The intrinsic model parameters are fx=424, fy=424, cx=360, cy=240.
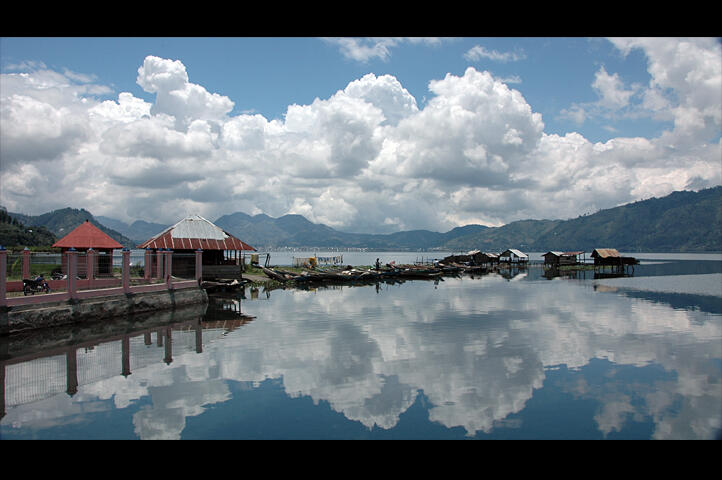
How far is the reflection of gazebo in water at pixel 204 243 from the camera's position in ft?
123

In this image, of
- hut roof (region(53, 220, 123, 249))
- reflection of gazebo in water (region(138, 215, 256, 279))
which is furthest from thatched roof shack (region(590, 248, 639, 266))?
hut roof (region(53, 220, 123, 249))

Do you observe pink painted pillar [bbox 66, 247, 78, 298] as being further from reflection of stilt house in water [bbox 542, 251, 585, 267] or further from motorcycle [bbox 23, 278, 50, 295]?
reflection of stilt house in water [bbox 542, 251, 585, 267]

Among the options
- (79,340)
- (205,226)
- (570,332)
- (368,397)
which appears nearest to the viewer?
(368,397)

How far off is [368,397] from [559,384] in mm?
5707

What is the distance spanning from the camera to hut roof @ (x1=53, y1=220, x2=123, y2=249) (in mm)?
29672

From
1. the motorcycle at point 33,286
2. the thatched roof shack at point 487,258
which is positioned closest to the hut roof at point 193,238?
the motorcycle at point 33,286

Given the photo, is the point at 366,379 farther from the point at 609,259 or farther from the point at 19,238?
the point at 19,238

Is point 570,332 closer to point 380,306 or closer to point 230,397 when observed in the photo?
point 380,306

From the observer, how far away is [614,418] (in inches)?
389

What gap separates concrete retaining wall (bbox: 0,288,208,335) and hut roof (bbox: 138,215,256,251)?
11294 millimetres

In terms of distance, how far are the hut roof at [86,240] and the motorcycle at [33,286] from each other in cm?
795

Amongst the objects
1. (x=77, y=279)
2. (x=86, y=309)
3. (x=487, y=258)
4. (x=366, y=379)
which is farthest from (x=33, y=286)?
(x=487, y=258)

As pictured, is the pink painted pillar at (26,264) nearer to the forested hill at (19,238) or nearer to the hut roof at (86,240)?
the hut roof at (86,240)
